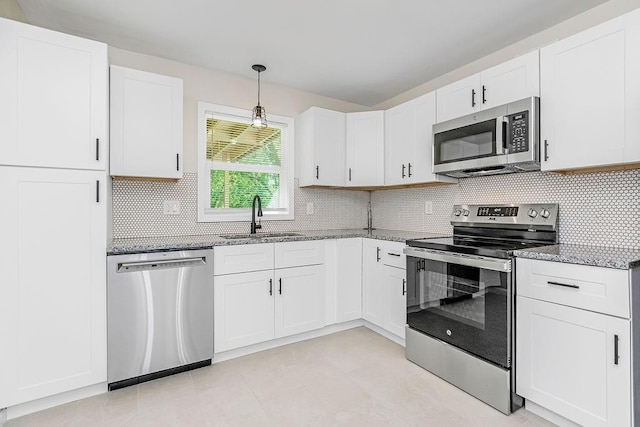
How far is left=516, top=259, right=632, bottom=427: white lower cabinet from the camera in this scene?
1.48 metres

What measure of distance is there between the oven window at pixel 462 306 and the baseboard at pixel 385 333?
1.26 ft

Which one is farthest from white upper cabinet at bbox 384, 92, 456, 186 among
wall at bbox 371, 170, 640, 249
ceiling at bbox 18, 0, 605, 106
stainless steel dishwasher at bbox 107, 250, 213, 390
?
stainless steel dishwasher at bbox 107, 250, 213, 390

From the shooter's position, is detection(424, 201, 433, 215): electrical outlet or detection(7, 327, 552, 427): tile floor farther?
detection(424, 201, 433, 215): electrical outlet

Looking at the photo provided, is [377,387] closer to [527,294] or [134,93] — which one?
[527,294]

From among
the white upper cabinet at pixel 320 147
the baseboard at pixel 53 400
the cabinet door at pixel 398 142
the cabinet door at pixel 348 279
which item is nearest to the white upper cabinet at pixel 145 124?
the white upper cabinet at pixel 320 147

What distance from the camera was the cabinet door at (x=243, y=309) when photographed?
2463 millimetres

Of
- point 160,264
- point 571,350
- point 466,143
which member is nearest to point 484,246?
point 571,350

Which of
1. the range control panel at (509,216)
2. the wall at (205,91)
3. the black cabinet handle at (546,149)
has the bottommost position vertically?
the range control panel at (509,216)

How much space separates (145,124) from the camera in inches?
96.3

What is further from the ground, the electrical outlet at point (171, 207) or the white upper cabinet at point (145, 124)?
the white upper cabinet at point (145, 124)

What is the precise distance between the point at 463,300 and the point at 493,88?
4.89 ft

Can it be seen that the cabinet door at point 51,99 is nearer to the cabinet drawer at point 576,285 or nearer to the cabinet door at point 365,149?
the cabinet door at point 365,149

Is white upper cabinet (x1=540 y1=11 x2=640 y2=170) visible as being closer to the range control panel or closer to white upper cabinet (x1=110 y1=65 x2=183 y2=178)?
the range control panel

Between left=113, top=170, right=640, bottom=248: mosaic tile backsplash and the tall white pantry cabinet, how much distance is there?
2.15 ft
